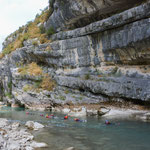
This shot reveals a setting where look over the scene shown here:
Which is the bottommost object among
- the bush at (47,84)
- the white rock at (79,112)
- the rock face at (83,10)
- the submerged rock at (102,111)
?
the white rock at (79,112)

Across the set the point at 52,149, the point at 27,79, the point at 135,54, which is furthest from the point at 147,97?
the point at 27,79

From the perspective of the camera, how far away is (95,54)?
19.7 m

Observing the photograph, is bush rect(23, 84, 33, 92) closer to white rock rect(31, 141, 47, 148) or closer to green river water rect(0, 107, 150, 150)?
green river water rect(0, 107, 150, 150)

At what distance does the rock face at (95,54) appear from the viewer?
15078 mm

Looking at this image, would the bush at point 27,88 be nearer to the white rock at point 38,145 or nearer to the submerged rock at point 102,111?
the submerged rock at point 102,111

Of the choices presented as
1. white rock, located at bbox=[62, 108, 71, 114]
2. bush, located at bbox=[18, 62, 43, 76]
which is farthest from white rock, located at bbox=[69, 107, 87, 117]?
bush, located at bbox=[18, 62, 43, 76]

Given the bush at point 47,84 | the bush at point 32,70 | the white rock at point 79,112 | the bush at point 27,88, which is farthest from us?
the bush at point 32,70

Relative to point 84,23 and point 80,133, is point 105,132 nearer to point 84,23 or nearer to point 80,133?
point 80,133

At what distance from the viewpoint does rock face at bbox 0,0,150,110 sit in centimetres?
1508

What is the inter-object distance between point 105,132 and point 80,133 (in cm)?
178

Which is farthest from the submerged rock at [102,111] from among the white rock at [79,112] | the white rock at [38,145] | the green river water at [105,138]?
the white rock at [38,145]

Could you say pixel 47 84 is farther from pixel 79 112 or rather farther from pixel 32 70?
pixel 79 112

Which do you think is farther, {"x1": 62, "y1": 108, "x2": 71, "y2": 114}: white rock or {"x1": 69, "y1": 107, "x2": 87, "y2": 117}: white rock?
{"x1": 62, "y1": 108, "x2": 71, "y2": 114}: white rock

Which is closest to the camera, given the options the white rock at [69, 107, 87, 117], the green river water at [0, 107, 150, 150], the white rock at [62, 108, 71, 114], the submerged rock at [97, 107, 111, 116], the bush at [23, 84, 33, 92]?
the green river water at [0, 107, 150, 150]
